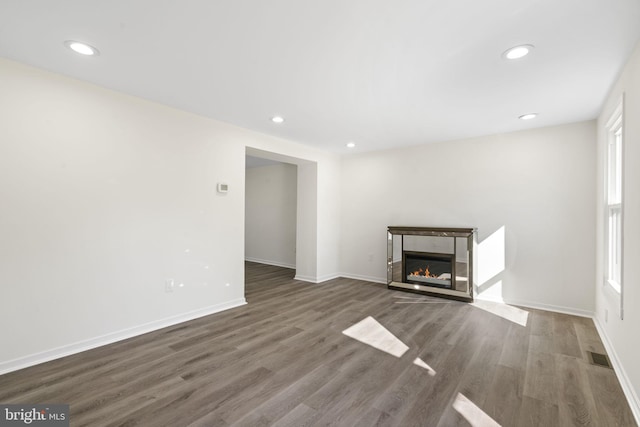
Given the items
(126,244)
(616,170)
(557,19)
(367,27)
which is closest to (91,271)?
(126,244)

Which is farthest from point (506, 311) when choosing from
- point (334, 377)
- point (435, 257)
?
point (334, 377)

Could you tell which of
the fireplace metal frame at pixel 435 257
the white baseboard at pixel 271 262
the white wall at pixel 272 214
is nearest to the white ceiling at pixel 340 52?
the fireplace metal frame at pixel 435 257

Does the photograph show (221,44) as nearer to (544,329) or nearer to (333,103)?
(333,103)

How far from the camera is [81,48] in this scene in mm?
2123

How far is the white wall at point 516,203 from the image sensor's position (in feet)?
11.8

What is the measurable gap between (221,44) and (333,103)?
135cm

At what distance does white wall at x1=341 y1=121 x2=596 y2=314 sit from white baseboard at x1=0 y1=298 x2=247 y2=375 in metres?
3.08

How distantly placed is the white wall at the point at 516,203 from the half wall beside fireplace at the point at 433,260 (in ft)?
0.83

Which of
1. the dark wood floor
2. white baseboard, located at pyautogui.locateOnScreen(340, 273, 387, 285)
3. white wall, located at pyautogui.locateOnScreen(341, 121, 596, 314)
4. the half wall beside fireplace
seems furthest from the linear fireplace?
the dark wood floor

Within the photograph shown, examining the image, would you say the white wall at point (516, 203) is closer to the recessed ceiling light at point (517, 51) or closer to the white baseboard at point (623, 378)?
the white baseboard at point (623, 378)

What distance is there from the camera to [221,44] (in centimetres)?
206

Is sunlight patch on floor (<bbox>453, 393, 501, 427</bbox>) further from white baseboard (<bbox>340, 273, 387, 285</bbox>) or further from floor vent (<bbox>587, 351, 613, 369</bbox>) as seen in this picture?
white baseboard (<bbox>340, 273, 387, 285</bbox>)

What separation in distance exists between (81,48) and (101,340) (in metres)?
2.45

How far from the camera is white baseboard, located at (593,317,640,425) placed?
70.8 inches
